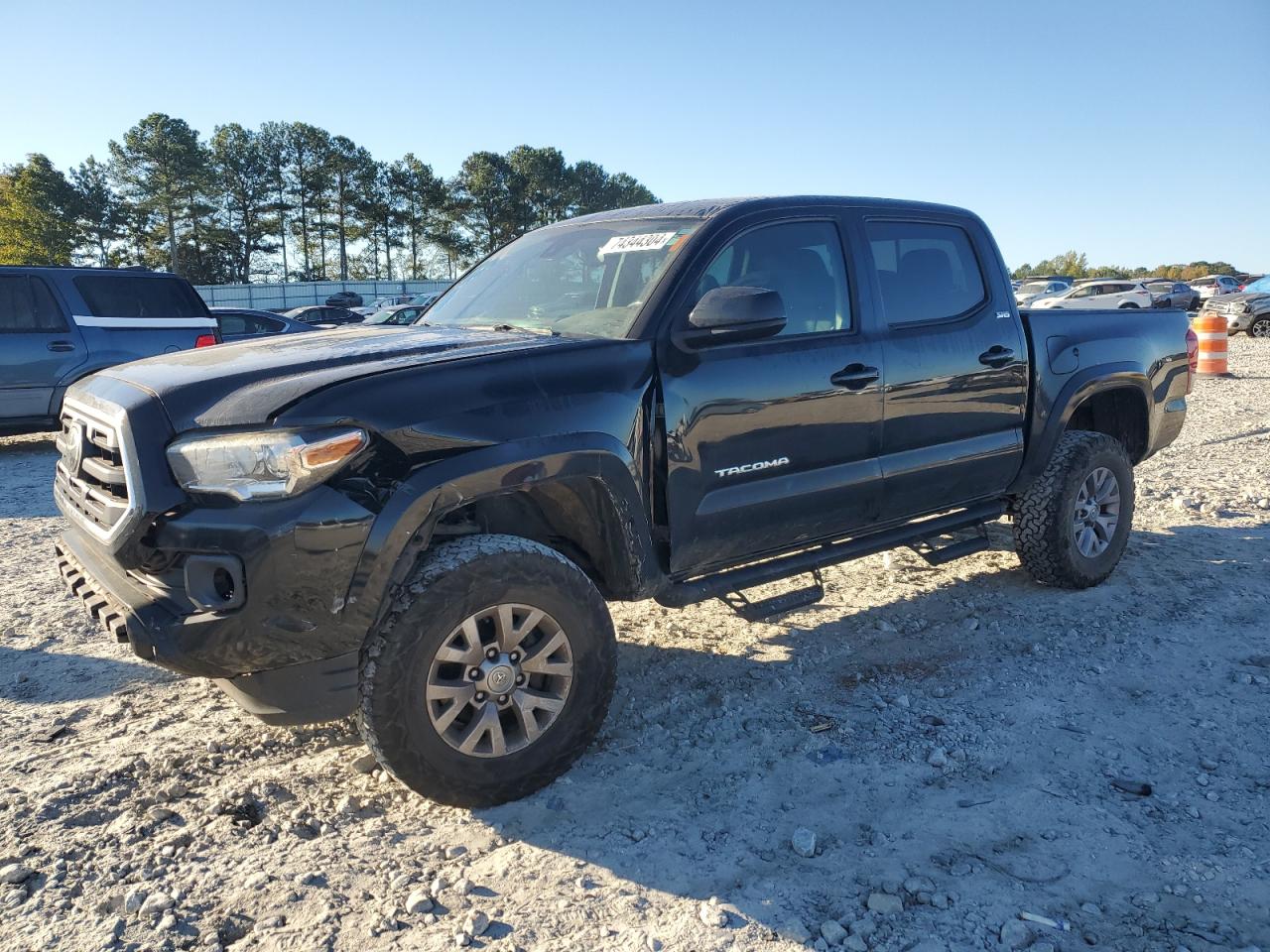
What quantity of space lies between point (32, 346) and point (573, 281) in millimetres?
7377

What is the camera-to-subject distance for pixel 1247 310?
22703mm

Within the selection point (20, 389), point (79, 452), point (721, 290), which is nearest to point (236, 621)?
point (79, 452)

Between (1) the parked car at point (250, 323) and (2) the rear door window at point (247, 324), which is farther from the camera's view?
(2) the rear door window at point (247, 324)

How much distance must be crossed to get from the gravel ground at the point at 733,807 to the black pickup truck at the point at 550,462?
0.37m

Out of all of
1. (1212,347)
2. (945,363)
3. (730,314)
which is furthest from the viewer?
(1212,347)

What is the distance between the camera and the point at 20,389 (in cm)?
855

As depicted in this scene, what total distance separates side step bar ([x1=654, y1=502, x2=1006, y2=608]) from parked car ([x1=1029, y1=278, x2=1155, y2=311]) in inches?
1076

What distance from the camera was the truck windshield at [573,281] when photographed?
11.3 ft

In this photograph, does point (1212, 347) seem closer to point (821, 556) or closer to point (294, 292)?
point (821, 556)

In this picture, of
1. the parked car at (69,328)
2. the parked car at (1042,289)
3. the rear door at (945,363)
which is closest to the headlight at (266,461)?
the rear door at (945,363)

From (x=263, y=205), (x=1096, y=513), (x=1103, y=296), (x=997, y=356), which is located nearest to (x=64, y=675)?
(x=997, y=356)

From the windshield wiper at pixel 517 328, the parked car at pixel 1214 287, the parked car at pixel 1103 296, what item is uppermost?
the parked car at pixel 1214 287

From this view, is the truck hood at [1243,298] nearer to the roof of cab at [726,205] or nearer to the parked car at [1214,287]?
the parked car at [1214,287]

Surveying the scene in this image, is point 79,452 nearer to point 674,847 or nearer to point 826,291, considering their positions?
point 674,847
